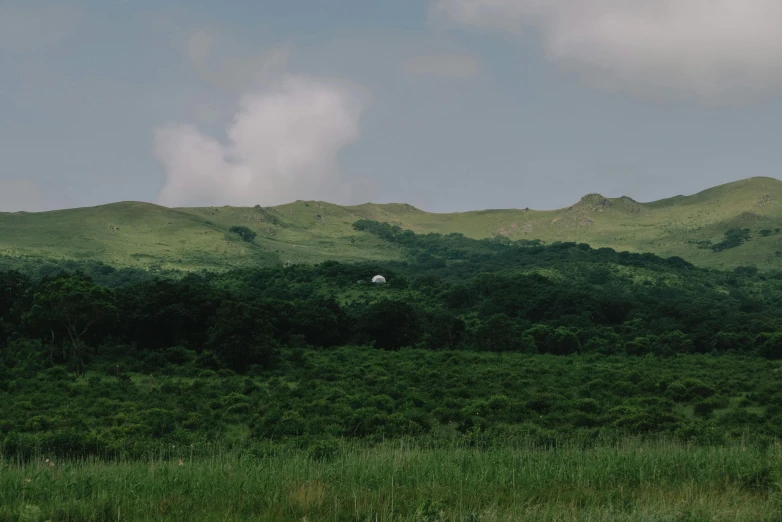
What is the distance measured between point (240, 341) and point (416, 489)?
132 ft

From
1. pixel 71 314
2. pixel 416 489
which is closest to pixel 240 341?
pixel 71 314

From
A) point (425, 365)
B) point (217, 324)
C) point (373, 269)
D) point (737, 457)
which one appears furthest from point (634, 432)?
point (373, 269)

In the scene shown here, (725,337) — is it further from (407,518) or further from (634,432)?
(407,518)

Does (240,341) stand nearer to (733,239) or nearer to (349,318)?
(349,318)

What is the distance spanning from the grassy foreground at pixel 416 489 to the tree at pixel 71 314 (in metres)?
36.3

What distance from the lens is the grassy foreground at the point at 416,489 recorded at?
1079 centimetres

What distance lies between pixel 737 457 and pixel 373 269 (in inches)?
4036

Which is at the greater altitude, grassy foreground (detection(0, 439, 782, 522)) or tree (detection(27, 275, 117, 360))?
tree (detection(27, 275, 117, 360))

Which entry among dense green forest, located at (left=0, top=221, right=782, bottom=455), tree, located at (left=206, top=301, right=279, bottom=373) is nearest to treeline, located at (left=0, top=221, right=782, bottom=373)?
tree, located at (left=206, top=301, right=279, bottom=373)

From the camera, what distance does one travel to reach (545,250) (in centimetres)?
18175

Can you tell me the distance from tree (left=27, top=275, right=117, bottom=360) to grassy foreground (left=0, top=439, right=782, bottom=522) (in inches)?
1428

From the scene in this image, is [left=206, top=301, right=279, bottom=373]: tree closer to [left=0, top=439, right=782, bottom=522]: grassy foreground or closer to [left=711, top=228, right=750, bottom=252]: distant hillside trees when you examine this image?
[left=0, top=439, right=782, bottom=522]: grassy foreground

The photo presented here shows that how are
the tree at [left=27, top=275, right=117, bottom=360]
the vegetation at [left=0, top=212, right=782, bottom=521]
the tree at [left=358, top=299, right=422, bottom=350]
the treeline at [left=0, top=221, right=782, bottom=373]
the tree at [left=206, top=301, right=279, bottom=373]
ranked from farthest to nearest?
the tree at [left=358, top=299, right=422, bottom=350] < the treeline at [left=0, top=221, right=782, bottom=373] < the tree at [left=206, top=301, right=279, bottom=373] < the tree at [left=27, top=275, right=117, bottom=360] < the vegetation at [left=0, top=212, right=782, bottom=521]

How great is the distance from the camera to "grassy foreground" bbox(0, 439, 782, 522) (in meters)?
10.8
